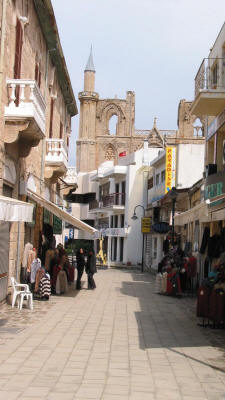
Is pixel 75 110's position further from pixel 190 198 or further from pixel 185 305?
Result: pixel 185 305

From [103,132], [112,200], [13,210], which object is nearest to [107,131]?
[103,132]

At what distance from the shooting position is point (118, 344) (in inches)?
354

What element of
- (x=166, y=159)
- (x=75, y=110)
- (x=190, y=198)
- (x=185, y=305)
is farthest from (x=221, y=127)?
(x=166, y=159)

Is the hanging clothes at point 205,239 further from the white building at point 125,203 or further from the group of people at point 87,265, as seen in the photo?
the white building at point 125,203

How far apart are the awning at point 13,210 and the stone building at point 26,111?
106 inches

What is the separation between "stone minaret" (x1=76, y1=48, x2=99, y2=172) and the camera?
242 feet

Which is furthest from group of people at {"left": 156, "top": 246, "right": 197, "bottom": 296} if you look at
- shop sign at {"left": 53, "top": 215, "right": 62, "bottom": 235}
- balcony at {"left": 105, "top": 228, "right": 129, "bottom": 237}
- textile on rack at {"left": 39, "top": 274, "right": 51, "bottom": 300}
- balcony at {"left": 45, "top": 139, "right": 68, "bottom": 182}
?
balcony at {"left": 105, "top": 228, "right": 129, "bottom": 237}

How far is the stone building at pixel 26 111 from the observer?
11992 millimetres

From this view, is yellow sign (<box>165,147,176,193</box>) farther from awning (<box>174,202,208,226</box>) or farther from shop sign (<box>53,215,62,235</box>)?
awning (<box>174,202,208,226</box>)

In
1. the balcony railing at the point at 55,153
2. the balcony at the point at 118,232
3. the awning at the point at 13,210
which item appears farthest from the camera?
the balcony at the point at 118,232

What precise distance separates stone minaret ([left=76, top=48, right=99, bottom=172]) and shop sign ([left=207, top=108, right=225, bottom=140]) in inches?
2107

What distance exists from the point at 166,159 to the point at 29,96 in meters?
21.8

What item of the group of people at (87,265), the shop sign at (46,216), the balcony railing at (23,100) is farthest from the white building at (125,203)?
the balcony railing at (23,100)

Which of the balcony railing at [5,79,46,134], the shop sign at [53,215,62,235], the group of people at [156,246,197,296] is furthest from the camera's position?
the shop sign at [53,215,62,235]
